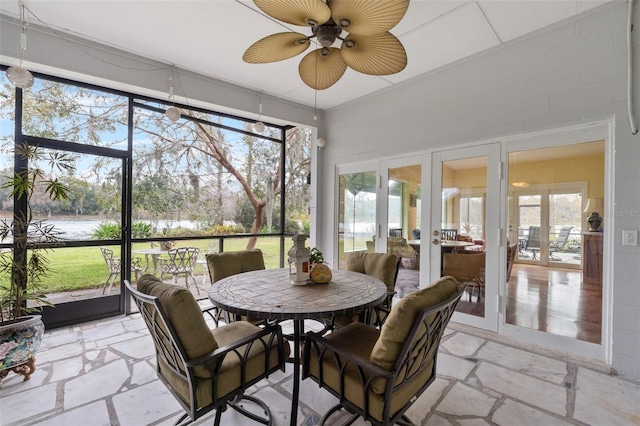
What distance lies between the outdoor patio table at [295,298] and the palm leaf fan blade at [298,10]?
64.9 inches

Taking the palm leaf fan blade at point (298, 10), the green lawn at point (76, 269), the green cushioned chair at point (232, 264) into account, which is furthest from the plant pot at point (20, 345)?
the palm leaf fan blade at point (298, 10)

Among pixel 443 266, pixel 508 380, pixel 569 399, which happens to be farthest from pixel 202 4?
pixel 569 399

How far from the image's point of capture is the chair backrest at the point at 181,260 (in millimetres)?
4320

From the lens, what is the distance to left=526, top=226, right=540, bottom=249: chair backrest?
2.95 metres

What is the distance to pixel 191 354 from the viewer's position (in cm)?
137

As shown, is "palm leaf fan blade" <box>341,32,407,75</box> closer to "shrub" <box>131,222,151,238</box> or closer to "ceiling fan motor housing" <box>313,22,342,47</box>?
→ "ceiling fan motor housing" <box>313,22,342,47</box>

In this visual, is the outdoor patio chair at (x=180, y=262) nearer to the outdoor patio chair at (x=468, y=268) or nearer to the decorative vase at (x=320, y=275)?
the decorative vase at (x=320, y=275)

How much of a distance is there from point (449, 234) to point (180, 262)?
388cm

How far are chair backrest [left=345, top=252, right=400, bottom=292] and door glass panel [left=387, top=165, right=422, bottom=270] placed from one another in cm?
121

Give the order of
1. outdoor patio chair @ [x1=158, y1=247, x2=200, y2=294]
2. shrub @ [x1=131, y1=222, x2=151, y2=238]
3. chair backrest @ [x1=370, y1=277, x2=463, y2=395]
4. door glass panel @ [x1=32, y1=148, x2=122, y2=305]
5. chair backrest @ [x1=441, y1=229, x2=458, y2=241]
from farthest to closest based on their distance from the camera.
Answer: outdoor patio chair @ [x1=158, y1=247, x2=200, y2=294], shrub @ [x1=131, y1=222, x2=151, y2=238], chair backrest @ [x1=441, y1=229, x2=458, y2=241], door glass panel @ [x1=32, y1=148, x2=122, y2=305], chair backrest @ [x1=370, y1=277, x2=463, y2=395]

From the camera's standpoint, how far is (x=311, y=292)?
78.2 inches

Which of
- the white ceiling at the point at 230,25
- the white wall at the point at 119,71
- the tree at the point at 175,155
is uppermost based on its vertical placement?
the white ceiling at the point at 230,25

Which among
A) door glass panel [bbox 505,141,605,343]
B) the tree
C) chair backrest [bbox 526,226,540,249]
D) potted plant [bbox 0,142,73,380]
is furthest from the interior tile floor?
the tree

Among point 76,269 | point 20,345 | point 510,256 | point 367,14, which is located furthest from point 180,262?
point 510,256
